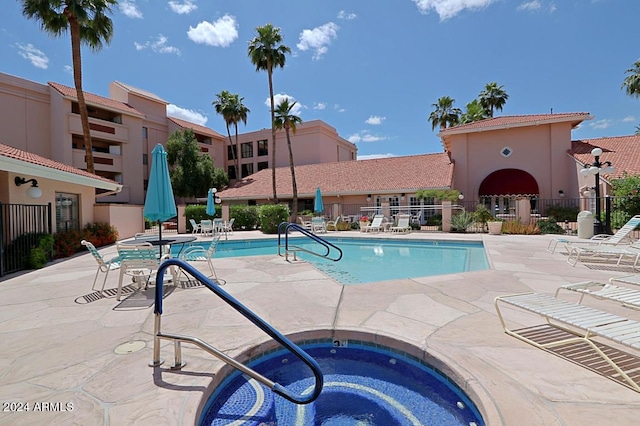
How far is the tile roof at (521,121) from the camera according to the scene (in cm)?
2103

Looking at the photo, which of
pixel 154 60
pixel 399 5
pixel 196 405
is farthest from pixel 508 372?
pixel 154 60

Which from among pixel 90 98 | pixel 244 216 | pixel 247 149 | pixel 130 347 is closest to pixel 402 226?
pixel 244 216

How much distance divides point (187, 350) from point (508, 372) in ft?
11.1

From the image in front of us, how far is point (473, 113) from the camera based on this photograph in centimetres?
3241

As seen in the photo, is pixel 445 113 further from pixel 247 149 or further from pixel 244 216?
pixel 247 149

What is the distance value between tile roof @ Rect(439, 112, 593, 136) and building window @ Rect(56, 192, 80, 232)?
2547cm

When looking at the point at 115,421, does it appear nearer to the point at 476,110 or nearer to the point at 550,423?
the point at 550,423

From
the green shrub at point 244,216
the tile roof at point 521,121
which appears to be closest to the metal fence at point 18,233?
the green shrub at point 244,216

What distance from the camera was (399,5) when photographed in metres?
15.2

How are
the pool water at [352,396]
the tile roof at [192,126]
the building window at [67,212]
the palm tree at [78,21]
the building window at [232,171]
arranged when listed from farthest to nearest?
1. the building window at [232,171]
2. the tile roof at [192,126]
3. the palm tree at [78,21]
4. the building window at [67,212]
5. the pool water at [352,396]

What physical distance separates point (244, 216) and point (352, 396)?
21.2 m

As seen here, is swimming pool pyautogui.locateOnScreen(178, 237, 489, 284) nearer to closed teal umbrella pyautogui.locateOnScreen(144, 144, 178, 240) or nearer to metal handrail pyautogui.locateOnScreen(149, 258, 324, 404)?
closed teal umbrella pyautogui.locateOnScreen(144, 144, 178, 240)

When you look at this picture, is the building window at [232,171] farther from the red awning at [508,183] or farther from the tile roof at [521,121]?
the red awning at [508,183]

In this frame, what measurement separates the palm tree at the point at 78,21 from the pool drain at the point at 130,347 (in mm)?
20111
